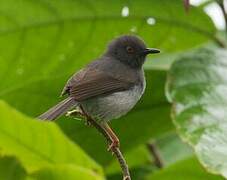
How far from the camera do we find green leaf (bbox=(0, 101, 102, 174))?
231cm

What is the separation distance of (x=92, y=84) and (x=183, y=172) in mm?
762

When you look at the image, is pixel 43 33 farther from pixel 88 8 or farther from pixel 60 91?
pixel 60 91

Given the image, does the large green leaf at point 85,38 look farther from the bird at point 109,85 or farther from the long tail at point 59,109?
the long tail at point 59,109

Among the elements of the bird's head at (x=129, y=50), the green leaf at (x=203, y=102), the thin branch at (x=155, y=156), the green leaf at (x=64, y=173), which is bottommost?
the thin branch at (x=155, y=156)

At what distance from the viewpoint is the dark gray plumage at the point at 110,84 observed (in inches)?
144

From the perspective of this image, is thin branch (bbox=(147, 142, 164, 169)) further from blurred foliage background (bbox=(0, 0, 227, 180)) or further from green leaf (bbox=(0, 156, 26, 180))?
green leaf (bbox=(0, 156, 26, 180))

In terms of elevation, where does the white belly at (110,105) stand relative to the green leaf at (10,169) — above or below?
below

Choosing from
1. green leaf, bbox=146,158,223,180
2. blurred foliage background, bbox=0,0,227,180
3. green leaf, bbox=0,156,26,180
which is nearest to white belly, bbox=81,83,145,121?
blurred foliage background, bbox=0,0,227,180

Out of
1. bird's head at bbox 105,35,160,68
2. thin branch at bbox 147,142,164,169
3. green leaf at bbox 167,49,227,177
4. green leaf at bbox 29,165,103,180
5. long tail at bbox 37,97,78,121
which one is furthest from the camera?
bird's head at bbox 105,35,160,68

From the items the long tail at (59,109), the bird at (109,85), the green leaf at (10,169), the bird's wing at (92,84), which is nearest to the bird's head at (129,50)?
the bird at (109,85)

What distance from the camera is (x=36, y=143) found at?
2.42 meters

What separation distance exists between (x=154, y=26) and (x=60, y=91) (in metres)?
0.96

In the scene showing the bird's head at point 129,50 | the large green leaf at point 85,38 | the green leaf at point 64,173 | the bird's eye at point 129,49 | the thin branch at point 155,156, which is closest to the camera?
the green leaf at point 64,173

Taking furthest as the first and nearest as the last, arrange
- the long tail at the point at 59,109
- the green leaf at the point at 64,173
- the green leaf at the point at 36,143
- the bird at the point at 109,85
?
the bird at the point at 109,85 → the long tail at the point at 59,109 → the green leaf at the point at 36,143 → the green leaf at the point at 64,173
